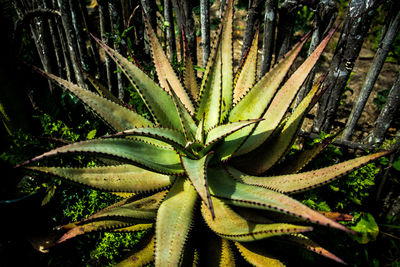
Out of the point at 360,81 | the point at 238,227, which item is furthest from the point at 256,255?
the point at 360,81

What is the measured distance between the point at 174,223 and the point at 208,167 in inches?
10.7

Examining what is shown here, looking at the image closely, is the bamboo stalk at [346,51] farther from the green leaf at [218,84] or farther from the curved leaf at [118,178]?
the curved leaf at [118,178]

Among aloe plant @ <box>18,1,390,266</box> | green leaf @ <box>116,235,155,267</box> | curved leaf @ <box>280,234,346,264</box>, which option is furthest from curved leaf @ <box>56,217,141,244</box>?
curved leaf @ <box>280,234,346,264</box>

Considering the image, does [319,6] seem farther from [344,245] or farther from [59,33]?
[59,33]

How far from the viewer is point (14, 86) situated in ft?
5.98

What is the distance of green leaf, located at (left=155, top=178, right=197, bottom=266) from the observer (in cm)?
91

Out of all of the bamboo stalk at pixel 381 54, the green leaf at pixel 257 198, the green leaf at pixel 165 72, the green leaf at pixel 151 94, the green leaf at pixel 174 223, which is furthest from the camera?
the bamboo stalk at pixel 381 54

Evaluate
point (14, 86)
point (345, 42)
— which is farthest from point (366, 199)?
point (14, 86)

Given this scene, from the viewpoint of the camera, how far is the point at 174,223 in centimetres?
98

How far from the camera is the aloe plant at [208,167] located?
95 centimetres

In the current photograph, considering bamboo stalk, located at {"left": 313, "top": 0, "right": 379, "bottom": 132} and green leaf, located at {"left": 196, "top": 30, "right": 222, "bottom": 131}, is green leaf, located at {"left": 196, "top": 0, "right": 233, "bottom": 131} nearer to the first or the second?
green leaf, located at {"left": 196, "top": 30, "right": 222, "bottom": 131}

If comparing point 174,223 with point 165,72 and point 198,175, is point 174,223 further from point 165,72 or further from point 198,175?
point 165,72

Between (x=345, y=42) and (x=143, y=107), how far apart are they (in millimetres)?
1238

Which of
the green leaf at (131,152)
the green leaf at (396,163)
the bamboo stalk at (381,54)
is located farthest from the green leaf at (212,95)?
the green leaf at (396,163)
